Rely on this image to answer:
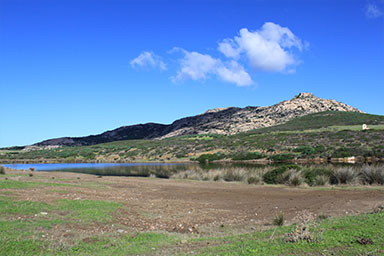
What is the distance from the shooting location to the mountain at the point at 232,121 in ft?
390

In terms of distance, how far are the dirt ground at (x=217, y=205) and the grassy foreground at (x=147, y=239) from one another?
95 cm

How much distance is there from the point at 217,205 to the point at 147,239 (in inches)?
287

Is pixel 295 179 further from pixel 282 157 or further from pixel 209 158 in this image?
pixel 209 158

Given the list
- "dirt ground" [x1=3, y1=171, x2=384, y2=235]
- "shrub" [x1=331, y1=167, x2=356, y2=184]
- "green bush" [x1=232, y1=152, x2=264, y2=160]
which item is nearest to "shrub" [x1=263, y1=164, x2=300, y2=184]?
"shrub" [x1=331, y1=167, x2=356, y2=184]

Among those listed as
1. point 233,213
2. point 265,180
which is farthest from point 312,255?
point 265,180

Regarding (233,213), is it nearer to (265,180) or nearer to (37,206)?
(37,206)

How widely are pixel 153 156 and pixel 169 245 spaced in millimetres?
62869

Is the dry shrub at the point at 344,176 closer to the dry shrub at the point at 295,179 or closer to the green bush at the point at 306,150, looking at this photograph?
the dry shrub at the point at 295,179

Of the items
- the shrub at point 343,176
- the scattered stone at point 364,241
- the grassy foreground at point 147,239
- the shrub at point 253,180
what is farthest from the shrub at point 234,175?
the scattered stone at point 364,241

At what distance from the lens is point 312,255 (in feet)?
22.7

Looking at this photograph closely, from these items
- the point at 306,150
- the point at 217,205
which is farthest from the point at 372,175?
the point at 306,150

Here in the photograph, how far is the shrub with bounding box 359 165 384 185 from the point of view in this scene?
21891mm

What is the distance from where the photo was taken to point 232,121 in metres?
131

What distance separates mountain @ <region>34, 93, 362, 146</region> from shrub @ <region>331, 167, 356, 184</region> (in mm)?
88442
